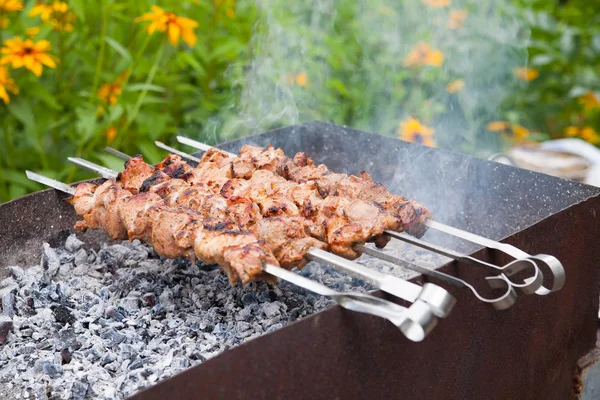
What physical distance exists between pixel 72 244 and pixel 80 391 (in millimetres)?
1048

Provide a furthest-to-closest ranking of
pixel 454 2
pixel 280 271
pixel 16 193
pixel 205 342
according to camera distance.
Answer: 1. pixel 454 2
2. pixel 16 193
3. pixel 205 342
4. pixel 280 271

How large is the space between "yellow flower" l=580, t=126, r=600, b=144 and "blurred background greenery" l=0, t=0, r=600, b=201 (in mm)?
17

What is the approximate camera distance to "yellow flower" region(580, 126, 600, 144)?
7266 mm

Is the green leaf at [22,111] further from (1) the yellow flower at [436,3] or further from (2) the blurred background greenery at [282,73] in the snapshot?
(1) the yellow flower at [436,3]

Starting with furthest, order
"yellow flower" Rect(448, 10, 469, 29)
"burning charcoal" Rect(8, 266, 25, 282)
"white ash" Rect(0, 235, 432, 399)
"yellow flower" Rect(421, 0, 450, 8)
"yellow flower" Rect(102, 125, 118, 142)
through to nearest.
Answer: "yellow flower" Rect(448, 10, 469, 29)
"yellow flower" Rect(421, 0, 450, 8)
"yellow flower" Rect(102, 125, 118, 142)
"burning charcoal" Rect(8, 266, 25, 282)
"white ash" Rect(0, 235, 432, 399)

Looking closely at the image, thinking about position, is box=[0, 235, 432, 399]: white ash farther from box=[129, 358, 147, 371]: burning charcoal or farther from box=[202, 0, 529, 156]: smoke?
box=[202, 0, 529, 156]: smoke

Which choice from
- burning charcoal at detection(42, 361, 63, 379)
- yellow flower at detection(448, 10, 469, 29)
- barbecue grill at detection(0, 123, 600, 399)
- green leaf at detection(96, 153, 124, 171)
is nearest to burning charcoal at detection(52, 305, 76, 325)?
burning charcoal at detection(42, 361, 63, 379)

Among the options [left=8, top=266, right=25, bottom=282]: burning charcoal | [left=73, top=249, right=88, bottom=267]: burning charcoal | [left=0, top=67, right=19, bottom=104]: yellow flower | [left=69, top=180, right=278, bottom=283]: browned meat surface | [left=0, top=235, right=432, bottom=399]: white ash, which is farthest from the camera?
[left=0, top=67, right=19, bottom=104]: yellow flower

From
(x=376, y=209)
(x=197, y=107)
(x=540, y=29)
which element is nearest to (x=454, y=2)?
(x=540, y=29)

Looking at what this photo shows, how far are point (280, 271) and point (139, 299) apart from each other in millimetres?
901

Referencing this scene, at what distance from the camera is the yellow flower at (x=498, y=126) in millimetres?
7066

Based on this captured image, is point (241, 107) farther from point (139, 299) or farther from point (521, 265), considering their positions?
point (521, 265)

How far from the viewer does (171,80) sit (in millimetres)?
5012

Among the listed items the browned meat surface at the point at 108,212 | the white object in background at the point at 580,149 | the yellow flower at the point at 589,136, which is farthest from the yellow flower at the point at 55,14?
the yellow flower at the point at 589,136
